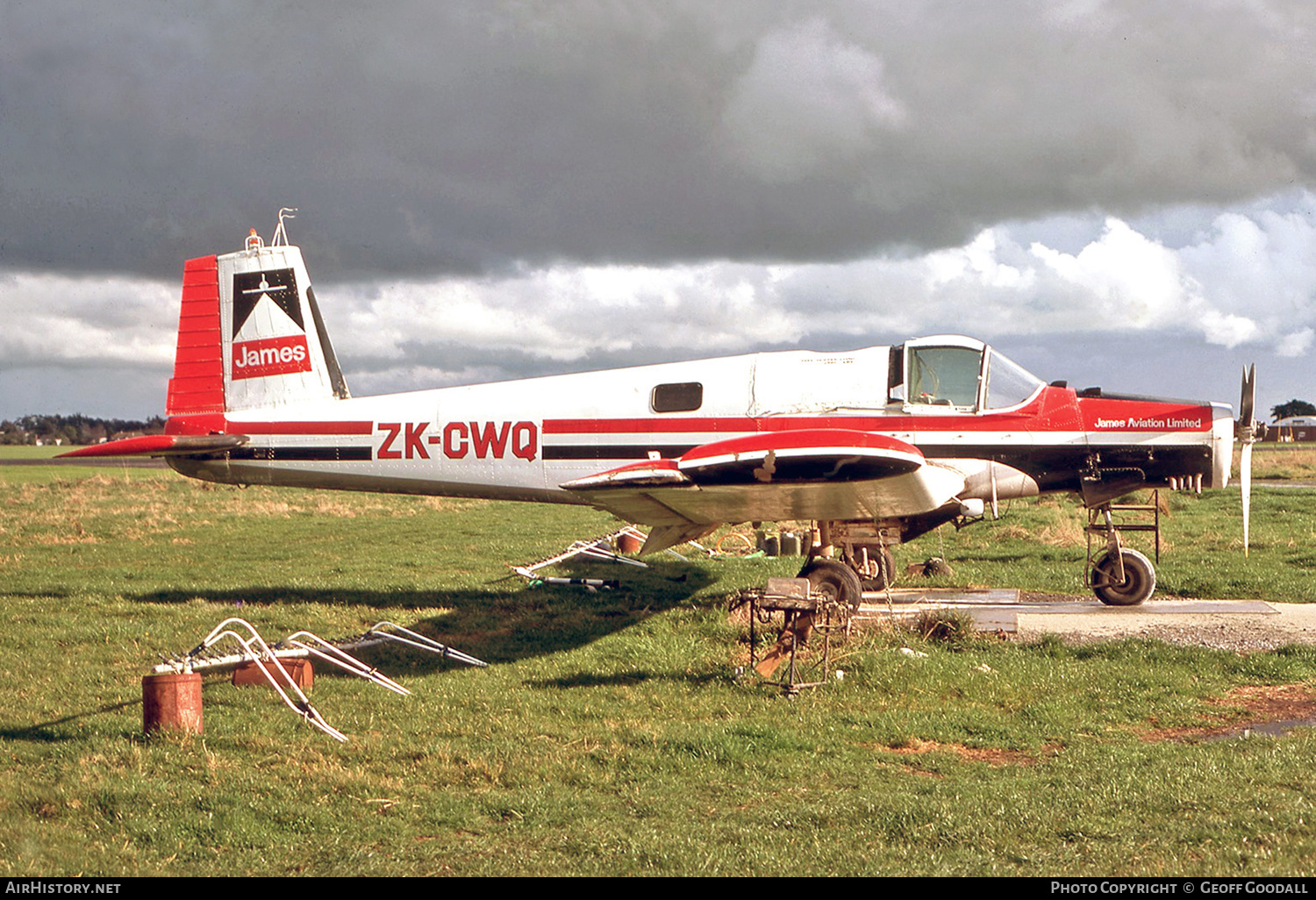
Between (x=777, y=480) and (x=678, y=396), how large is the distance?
9.16ft

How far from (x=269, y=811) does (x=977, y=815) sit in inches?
157

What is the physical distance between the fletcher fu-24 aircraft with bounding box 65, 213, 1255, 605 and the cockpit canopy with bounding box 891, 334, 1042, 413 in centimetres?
2

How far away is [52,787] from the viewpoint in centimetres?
624

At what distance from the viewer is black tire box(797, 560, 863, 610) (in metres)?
11.5

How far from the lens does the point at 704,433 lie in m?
12.1

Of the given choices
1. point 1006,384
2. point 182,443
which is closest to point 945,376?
→ point 1006,384

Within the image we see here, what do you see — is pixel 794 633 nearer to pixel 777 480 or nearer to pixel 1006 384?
pixel 777 480

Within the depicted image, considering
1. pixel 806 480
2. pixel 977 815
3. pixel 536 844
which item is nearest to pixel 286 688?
pixel 536 844

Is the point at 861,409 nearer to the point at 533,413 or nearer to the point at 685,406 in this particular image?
the point at 685,406

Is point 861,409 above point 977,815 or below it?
above

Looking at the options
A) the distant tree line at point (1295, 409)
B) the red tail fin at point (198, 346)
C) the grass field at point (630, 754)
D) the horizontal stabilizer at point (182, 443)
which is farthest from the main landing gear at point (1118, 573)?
the distant tree line at point (1295, 409)

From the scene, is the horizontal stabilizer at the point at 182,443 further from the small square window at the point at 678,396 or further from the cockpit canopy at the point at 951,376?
the cockpit canopy at the point at 951,376

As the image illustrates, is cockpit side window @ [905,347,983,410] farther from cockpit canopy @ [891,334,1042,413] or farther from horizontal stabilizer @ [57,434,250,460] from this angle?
horizontal stabilizer @ [57,434,250,460]

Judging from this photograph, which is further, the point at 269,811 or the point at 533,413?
the point at 533,413
